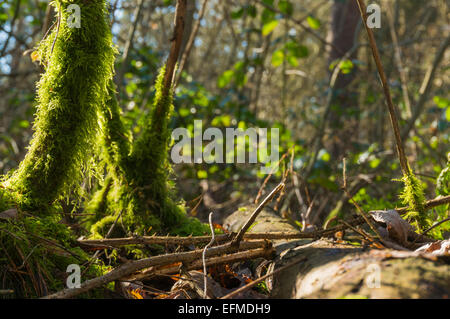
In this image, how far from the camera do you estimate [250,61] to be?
208 inches

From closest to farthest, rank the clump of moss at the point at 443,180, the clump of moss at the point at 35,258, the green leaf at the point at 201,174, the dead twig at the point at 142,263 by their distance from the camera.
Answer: the dead twig at the point at 142,263 < the clump of moss at the point at 35,258 < the clump of moss at the point at 443,180 < the green leaf at the point at 201,174

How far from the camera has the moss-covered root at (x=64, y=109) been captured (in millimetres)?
1596

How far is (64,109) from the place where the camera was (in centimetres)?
161

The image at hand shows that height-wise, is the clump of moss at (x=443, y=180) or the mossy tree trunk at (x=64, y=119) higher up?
the mossy tree trunk at (x=64, y=119)

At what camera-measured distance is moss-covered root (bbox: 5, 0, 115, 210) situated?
62.8 inches

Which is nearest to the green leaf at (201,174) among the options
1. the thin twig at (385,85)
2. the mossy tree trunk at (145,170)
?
the mossy tree trunk at (145,170)

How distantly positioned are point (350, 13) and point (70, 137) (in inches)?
241

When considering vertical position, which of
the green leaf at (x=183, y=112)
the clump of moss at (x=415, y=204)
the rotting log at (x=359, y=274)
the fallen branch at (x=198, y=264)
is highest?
the green leaf at (x=183, y=112)

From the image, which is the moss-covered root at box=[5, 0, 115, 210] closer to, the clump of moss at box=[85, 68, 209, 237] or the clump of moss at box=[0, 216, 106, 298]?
the clump of moss at box=[0, 216, 106, 298]

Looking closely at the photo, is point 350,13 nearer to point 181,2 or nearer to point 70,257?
point 181,2

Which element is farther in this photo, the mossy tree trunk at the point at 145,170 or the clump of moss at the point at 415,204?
the mossy tree trunk at the point at 145,170

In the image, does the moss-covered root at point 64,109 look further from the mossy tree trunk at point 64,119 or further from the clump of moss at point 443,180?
the clump of moss at point 443,180

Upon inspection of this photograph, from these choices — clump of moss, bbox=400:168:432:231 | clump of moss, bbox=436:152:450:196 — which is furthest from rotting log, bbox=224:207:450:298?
clump of moss, bbox=436:152:450:196

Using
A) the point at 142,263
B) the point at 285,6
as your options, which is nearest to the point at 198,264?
the point at 142,263
